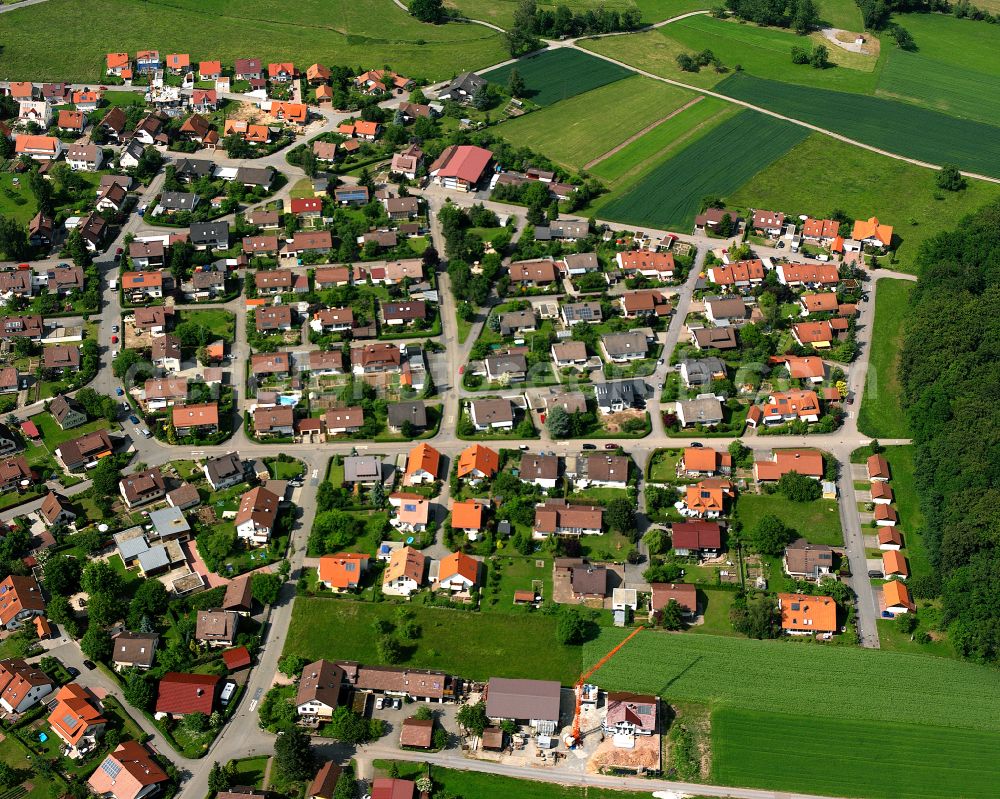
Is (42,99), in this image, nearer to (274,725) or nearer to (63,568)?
(63,568)

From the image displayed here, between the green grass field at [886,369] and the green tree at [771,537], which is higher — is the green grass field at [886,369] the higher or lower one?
the higher one

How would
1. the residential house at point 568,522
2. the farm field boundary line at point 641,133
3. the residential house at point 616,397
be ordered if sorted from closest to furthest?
the residential house at point 568,522 → the residential house at point 616,397 → the farm field boundary line at point 641,133

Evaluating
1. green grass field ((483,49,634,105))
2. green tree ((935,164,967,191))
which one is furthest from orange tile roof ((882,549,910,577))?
green grass field ((483,49,634,105))

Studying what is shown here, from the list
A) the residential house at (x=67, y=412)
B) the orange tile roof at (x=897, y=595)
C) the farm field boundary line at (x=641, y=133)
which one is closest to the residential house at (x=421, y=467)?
the residential house at (x=67, y=412)

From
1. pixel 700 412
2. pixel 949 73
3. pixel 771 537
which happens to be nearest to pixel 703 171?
pixel 700 412

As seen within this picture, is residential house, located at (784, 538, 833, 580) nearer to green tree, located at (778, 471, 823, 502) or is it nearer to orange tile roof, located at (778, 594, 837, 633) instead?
orange tile roof, located at (778, 594, 837, 633)

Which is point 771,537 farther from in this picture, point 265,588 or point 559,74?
point 559,74

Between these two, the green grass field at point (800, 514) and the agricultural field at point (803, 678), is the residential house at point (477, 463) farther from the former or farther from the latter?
the green grass field at point (800, 514)
